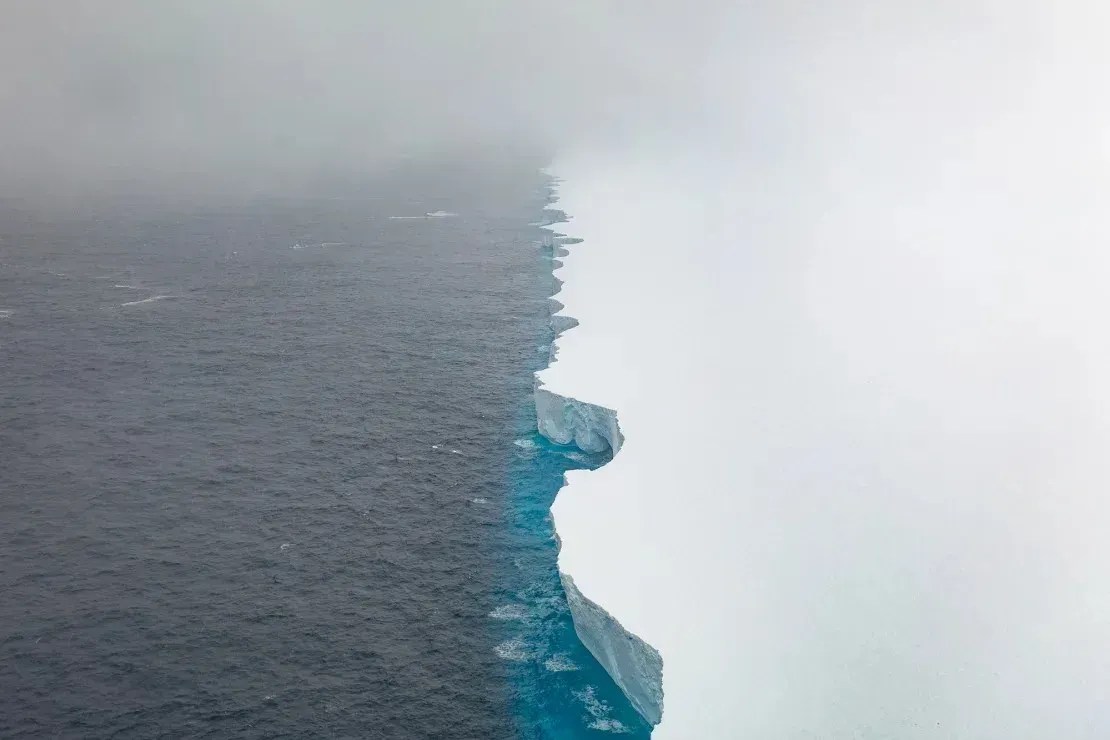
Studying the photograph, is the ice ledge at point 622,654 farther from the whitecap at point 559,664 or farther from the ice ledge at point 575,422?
the ice ledge at point 575,422

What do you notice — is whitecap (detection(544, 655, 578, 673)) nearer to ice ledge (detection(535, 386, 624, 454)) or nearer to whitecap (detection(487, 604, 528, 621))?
whitecap (detection(487, 604, 528, 621))

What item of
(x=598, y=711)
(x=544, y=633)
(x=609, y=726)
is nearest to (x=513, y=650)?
(x=544, y=633)

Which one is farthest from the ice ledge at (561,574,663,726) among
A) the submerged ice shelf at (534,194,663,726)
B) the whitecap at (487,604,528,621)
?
the whitecap at (487,604,528,621)

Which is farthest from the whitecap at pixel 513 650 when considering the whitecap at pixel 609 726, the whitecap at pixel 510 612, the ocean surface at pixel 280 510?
the whitecap at pixel 609 726

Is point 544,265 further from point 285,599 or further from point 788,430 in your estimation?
point 285,599

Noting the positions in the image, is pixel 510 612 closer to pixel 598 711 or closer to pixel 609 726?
pixel 598 711

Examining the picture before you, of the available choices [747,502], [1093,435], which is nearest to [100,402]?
[747,502]

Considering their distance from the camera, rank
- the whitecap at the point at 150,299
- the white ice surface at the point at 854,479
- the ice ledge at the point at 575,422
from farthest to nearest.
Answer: the whitecap at the point at 150,299
the ice ledge at the point at 575,422
the white ice surface at the point at 854,479
